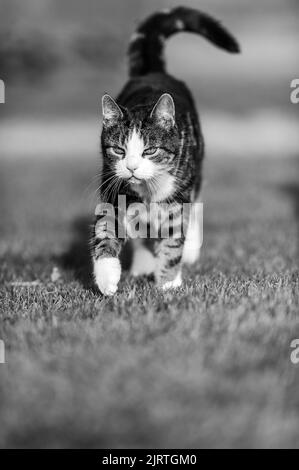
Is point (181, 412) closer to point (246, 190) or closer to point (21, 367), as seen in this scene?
point (21, 367)

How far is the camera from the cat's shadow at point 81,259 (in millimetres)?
4820

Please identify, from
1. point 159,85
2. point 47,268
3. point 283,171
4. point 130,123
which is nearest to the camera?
point 130,123

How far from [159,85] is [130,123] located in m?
0.86

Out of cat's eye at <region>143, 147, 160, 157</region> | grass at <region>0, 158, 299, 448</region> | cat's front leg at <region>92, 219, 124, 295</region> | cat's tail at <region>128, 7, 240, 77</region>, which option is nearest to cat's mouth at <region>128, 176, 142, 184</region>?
cat's eye at <region>143, 147, 160, 157</region>

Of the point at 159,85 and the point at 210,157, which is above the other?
the point at 210,157

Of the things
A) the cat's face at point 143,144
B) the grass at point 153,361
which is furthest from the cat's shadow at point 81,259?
the cat's face at point 143,144

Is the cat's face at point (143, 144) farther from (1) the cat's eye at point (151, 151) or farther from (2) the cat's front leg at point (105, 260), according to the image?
(2) the cat's front leg at point (105, 260)

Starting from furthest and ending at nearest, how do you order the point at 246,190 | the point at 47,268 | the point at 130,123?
1. the point at 246,190
2. the point at 47,268
3. the point at 130,123

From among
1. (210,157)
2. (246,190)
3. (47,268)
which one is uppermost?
(210,157)

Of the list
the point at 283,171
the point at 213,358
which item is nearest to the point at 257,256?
the point at 213,358

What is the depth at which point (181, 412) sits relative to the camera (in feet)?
8.07

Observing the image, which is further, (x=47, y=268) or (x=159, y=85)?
(x=47, y=268)

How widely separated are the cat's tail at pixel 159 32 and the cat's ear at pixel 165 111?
1.48m

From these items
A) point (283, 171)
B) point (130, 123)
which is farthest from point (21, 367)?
point (283, 171)
